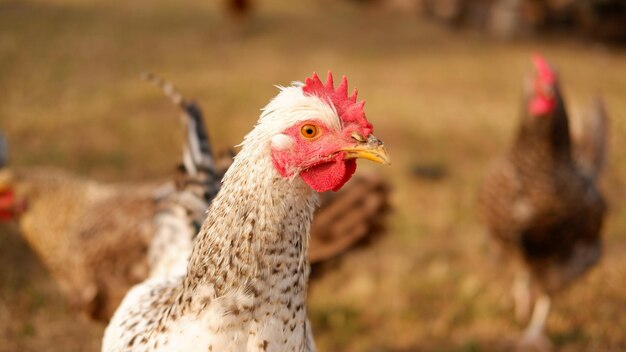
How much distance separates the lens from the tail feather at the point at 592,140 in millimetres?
5234

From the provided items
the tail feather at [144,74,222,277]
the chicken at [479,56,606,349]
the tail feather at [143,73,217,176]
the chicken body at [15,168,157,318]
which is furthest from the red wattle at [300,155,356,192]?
the chicken at [479,56,606,349]

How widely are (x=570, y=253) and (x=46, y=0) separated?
13.3m

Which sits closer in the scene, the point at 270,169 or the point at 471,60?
the point at 270,169

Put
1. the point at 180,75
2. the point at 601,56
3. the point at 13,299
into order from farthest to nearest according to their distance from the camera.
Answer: the point at 601,56 < the point at 180,75 < the point at 13,299

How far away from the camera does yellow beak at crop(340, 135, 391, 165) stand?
193 cm

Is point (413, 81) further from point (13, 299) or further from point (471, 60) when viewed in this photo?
point (13, 299)

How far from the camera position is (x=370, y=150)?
6.40ft

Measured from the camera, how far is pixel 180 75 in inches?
404

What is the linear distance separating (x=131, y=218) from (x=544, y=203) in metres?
3.13

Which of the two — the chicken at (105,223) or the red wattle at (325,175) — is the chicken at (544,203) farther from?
the red wattle at (325,175)

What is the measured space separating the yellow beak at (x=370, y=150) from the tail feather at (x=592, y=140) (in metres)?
3.74

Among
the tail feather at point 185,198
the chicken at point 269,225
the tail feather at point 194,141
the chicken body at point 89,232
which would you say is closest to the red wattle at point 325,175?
the chicken at point 269,225

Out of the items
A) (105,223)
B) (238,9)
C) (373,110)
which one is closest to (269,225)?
(105,223)

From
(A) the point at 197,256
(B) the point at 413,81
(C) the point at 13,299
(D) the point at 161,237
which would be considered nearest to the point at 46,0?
(B) the point at 413,81
